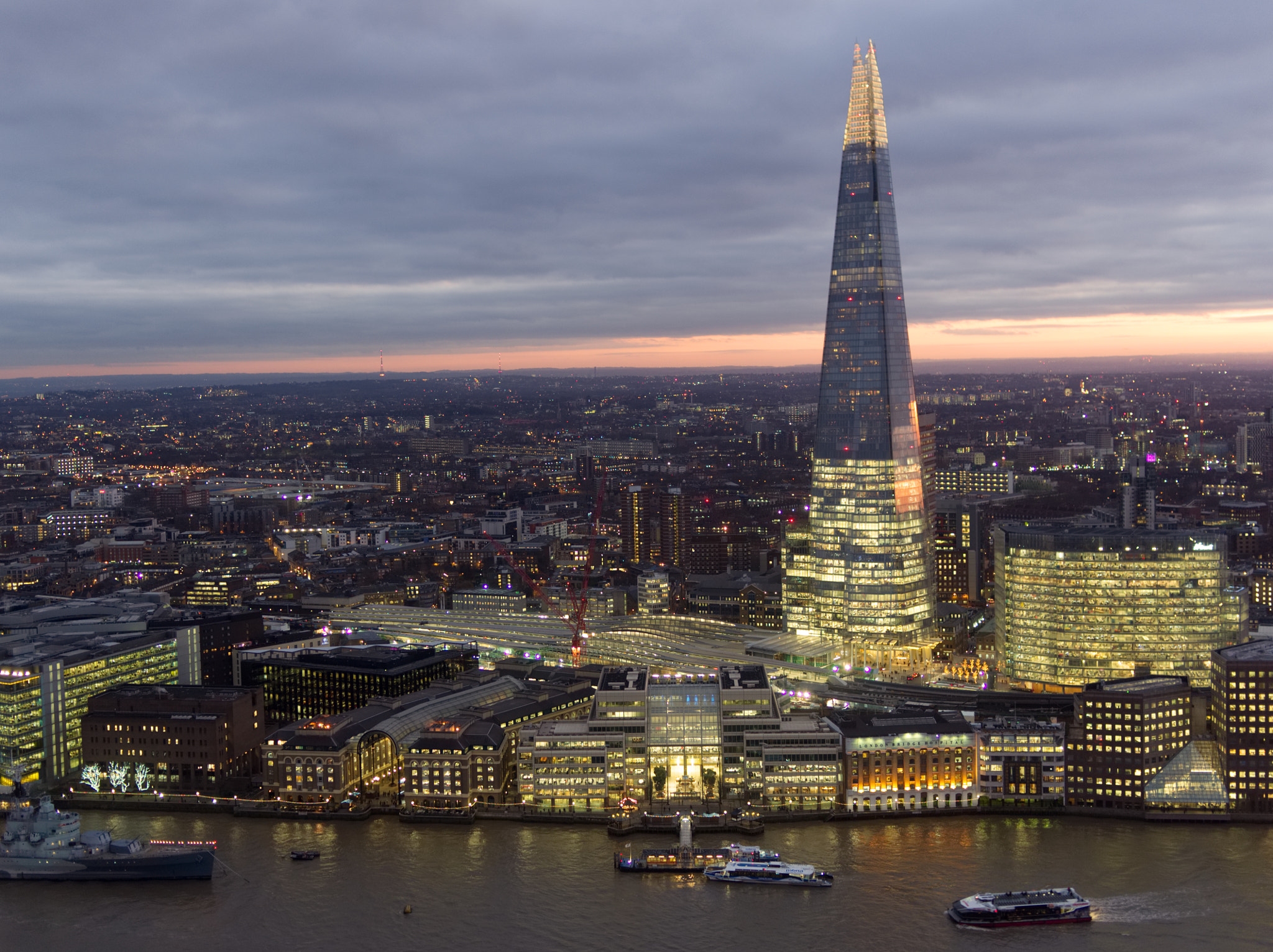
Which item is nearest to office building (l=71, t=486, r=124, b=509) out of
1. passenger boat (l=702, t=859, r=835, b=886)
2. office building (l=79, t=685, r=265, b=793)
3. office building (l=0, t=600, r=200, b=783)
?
office building (l=0, t=600, r=200, b=783)

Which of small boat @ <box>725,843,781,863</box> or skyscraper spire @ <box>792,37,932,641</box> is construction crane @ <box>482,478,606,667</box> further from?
small boat @ <box>725,843,781,863</box>

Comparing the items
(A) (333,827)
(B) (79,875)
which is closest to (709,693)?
(A) (333,827)

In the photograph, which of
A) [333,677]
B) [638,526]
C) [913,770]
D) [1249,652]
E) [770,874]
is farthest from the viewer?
[638,526]

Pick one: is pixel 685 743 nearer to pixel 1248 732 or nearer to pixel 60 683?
pixel 1248 732

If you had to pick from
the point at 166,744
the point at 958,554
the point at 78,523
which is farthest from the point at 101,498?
the point at 166,744

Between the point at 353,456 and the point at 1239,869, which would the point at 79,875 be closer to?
the point at 1239,869
